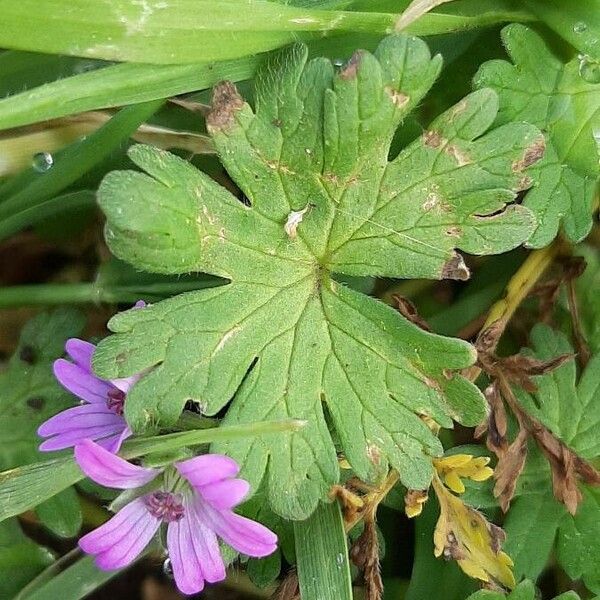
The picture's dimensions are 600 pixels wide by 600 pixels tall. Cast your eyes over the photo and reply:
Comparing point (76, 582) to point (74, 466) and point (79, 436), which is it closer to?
point (79, 436)

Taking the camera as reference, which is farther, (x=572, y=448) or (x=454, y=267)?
(x=572, y=448)

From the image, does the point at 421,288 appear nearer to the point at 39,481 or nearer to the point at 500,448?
the point at 500,448

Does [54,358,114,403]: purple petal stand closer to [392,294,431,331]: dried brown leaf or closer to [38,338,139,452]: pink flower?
[38,338,139,452]: pink flower

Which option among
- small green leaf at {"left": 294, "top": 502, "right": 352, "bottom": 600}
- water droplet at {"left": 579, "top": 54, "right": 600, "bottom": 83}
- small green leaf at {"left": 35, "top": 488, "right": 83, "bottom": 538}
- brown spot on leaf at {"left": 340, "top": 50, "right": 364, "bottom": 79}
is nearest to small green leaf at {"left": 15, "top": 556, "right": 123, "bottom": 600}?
small green leaf at {"left": 35, "top": 488, "right": 83, "bottom": 538}

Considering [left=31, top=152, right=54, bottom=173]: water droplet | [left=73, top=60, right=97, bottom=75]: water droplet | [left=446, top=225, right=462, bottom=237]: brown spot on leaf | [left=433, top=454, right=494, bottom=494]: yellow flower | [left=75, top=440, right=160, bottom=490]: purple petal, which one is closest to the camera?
[left=75, top=440, right=160, bottom=490]: purple petal

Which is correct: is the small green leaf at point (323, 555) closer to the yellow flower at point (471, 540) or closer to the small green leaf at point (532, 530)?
the yellow flower at point (471, 540)

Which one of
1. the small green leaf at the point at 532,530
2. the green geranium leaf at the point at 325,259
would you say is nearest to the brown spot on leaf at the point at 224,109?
the green geranium leaf at the point at 325,259

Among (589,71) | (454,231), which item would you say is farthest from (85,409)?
(589,71)
